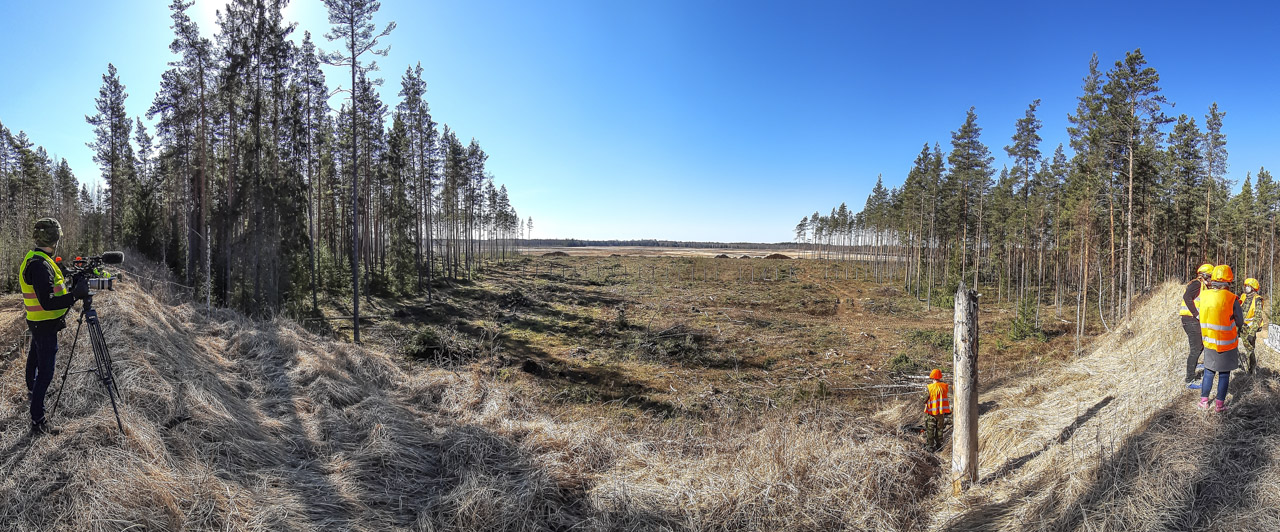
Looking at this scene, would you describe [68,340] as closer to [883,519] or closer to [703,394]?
[883,519]

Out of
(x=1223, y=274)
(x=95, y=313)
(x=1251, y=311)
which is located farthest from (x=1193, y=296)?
(x=95, y=313)

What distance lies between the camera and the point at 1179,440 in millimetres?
5105

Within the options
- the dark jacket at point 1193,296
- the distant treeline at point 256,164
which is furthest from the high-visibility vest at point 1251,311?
the distant treeline at point 256,164

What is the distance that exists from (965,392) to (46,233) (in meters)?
9.35

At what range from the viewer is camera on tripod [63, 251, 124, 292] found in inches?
173

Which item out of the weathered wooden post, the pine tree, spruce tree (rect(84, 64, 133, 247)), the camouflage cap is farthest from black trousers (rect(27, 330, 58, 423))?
the pine tree

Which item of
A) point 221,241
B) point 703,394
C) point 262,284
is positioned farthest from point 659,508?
point 221,241

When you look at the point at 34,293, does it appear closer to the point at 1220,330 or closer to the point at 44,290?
the point at 44,290

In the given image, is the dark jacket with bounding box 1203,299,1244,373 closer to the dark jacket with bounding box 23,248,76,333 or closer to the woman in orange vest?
the woman in orange vest

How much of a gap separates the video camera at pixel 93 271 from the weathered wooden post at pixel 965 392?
8300 millimetres

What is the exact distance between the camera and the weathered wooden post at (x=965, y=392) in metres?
5.05

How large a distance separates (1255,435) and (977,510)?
3.30 m

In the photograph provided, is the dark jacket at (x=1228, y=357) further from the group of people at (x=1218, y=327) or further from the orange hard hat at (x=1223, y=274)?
the orange hard hat at (x=1223, y=274)

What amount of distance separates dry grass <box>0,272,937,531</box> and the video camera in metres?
1.31
